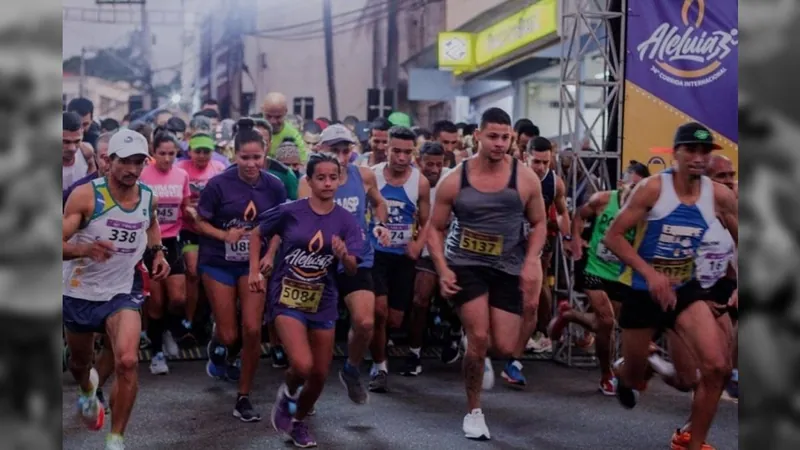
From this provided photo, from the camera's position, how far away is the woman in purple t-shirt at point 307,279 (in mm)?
5793

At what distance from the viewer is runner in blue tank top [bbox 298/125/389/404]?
658 cm

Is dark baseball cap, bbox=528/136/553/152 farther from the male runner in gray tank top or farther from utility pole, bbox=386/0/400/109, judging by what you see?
utility pole, bbox=386/0/400/109

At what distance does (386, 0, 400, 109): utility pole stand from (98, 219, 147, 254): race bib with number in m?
26.3

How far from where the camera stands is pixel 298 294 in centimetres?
579

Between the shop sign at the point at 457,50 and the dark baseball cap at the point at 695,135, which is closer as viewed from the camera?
the dark baseball cap at the point at 695,135

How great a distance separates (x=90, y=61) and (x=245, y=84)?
565 cm

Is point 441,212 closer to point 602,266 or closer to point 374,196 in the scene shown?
point 374,196

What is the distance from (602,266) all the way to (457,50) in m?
12.5

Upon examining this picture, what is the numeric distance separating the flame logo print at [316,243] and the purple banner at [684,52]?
13.3 ft

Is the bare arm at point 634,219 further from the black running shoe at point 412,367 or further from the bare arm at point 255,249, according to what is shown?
the black running shoe at point 412,367

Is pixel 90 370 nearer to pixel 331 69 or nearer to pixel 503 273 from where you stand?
pixel 503 273

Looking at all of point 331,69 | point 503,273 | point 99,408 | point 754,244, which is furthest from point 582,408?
point 331,69

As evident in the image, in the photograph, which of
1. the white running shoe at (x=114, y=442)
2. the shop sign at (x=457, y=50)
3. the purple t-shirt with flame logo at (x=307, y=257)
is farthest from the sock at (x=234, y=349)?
the shop sign at (x=457, y=50)

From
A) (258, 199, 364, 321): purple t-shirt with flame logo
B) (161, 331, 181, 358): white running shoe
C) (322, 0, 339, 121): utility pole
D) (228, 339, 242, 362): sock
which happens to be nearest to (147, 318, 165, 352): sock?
(161, 331, 181, 358): white running shoe
